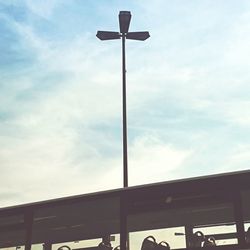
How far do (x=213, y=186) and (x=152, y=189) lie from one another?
91 cm

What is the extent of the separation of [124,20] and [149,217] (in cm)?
1175

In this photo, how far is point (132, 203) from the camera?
7254 mm

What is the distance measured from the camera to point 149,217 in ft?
23.1

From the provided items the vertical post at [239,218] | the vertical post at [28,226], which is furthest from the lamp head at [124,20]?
the vertical post at [239,218]

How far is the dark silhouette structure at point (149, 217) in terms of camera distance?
6.62 m

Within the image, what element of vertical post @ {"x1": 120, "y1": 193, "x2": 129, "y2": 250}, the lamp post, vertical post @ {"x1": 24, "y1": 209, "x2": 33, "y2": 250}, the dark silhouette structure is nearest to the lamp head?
the lamp post

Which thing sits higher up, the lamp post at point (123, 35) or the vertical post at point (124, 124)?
the lamp post at point (123, 35)

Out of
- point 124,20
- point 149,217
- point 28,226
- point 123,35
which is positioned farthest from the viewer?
point 123,35

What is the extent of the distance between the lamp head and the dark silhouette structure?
10.8 metres

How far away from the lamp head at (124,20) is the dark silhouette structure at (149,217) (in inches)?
424

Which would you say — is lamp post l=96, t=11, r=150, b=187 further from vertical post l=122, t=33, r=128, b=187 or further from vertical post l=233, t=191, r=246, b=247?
vertical post l=233, t=191, r=246, b=247

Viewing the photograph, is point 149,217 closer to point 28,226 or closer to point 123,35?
point 28,226

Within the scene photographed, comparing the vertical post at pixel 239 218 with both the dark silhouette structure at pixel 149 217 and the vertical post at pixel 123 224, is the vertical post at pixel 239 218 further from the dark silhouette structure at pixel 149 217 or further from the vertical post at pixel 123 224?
the vertical post at pixel 123 224

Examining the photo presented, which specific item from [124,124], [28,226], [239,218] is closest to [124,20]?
[124,124]
